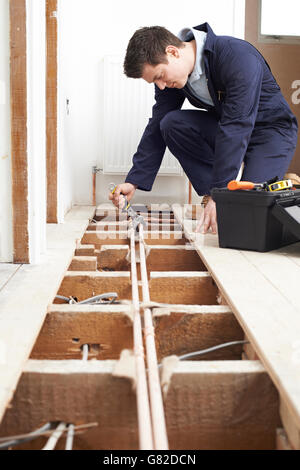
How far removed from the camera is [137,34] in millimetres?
1967

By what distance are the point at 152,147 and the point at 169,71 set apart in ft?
1.99

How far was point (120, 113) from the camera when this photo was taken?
3.38 metres

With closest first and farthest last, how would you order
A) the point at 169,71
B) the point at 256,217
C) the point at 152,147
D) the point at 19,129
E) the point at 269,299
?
the point at 269,299
the point at 19,129
the point at 256,217
the point at 169,71
the point at 152,147

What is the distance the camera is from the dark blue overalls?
1990mm

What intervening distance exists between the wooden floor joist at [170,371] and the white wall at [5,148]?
337mm

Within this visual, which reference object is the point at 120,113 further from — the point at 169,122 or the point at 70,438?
the point at 70,438

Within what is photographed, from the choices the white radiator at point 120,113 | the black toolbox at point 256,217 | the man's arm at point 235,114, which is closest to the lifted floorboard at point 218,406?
the black toolbox at point 256,217

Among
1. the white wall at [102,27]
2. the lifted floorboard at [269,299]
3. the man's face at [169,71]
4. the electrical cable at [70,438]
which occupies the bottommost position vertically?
the electrical cable at [70,438]

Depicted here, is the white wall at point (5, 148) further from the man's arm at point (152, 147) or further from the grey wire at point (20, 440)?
the man's arm at point (152, 147)

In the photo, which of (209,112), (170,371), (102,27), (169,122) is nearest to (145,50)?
(169,122)

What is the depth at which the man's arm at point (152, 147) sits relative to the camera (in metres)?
2.53

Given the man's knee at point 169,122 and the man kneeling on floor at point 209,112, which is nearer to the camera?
the man kneeling on floor at point 209,112
